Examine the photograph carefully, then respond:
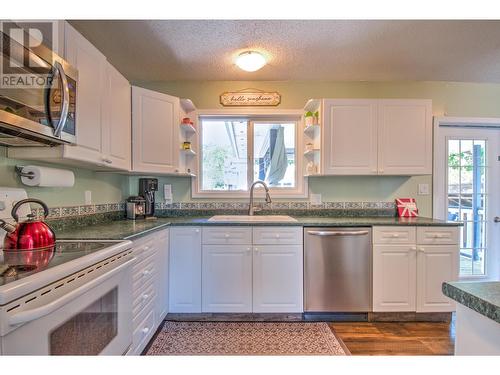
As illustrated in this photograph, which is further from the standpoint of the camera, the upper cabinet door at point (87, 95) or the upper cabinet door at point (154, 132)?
the upper cabinet door at point (154, 132)

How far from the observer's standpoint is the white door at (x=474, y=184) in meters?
2.91

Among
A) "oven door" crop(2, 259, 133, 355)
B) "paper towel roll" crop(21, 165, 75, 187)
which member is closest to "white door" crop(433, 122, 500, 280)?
"oven door" crop(2, 259, 133, 355)

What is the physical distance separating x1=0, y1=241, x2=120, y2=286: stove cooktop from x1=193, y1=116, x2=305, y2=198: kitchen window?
5.47 ft

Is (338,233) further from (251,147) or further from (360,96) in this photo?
(360,96)

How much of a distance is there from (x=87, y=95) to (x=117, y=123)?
0.38 m

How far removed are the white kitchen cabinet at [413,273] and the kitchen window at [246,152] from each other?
119cm

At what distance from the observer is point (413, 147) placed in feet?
8.27

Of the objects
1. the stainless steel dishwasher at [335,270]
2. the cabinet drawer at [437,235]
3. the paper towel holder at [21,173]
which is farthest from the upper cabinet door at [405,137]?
the paper towel holder at [21,173]

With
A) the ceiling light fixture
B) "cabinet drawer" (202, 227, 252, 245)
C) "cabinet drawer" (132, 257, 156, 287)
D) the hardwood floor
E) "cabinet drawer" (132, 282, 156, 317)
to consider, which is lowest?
the hardwood floor

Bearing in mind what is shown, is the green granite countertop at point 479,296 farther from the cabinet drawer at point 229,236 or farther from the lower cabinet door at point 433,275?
the lower cabinet door at point 433,275

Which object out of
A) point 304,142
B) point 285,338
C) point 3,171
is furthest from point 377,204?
point 3,171

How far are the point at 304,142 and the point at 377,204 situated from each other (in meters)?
1.06

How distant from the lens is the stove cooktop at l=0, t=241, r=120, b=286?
0.87 metres

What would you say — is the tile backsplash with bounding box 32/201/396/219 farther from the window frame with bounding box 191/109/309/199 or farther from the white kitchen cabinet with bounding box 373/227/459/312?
the white kitchen cabinet with bounding box 373/227/459/312
